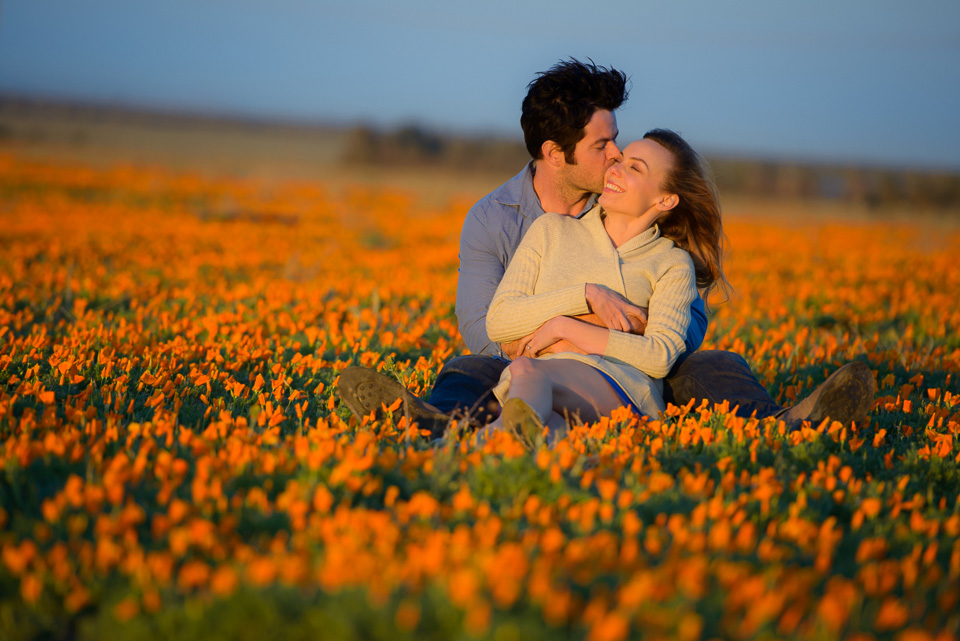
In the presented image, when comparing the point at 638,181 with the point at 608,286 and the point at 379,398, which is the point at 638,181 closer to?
the point at 608,286

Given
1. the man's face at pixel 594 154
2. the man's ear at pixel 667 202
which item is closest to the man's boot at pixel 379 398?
the man's ear at pixel 667 202

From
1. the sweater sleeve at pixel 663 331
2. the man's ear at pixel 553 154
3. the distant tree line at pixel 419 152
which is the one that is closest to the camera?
the sweater sleeve at pixel 663 331

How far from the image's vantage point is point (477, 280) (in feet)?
17.6

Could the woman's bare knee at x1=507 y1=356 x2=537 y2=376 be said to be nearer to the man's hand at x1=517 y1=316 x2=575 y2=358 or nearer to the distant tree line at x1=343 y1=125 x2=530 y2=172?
the man's hand at x1=517 y1=316 x2=575 y2=358

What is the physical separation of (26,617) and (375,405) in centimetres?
210

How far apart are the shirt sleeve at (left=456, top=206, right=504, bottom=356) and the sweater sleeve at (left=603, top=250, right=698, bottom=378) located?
1.19 meters

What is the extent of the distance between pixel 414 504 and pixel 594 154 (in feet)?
11.3

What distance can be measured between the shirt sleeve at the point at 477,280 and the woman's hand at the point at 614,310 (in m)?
1.03

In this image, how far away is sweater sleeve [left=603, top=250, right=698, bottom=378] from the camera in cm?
412

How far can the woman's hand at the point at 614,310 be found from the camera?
4.21 metres

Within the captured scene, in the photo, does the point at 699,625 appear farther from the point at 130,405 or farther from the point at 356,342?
the point at 356,342

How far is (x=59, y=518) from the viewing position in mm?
2617

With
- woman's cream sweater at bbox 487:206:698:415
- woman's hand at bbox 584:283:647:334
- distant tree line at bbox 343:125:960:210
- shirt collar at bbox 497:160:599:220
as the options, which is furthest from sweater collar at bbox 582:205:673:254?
distant tree line at bbox 343:125:960:210

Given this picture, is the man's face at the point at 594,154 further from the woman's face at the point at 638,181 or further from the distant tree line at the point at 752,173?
the distant tree line at the point at 752,173
